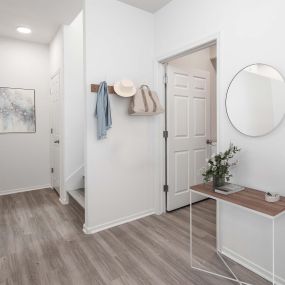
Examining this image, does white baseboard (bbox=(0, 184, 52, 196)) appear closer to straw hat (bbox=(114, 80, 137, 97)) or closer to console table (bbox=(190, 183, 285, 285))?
straw hat (bbox=(114, 80, 137, 97))

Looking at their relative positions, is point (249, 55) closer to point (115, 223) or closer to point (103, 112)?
point (103, 112)

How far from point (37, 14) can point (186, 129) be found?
2576 mm

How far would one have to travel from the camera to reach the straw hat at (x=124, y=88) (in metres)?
2.52

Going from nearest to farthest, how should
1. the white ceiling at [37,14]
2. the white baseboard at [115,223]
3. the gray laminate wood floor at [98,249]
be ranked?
the gray laminate wood floor at [98,249] < the white baseboard at [115,223] < the white ceiling at [37,14]

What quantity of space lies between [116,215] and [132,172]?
56cm

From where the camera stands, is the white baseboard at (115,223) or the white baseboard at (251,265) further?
the white baseboard at (115,223)

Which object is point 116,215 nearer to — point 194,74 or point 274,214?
point 274,214

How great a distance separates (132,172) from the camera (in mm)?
2854

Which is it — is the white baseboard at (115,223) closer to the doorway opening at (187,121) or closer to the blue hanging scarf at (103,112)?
the doorway opening at (187,121)

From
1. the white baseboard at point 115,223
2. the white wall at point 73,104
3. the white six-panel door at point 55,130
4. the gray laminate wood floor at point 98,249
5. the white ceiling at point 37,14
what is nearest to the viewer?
the gray laminate wood floor at point 98,249

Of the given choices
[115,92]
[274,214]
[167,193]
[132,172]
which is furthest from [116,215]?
[274,214]

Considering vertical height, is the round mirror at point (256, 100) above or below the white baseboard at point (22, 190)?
above

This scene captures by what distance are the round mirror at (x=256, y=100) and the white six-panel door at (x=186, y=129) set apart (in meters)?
1.12

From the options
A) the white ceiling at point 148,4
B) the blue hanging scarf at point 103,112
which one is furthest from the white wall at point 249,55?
the blue hanging scarf at point 103,112
